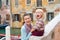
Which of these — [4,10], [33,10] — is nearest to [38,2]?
[33,10]

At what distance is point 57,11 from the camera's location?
236 centimetres

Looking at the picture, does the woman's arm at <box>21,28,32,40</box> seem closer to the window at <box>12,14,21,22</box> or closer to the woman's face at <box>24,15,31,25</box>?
the woman's face at <box>24,15,31,25</box>

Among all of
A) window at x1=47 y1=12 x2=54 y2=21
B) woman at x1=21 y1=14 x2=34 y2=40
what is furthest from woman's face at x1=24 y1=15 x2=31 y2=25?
window at x1=47 y1=12 x2=54 y2=21

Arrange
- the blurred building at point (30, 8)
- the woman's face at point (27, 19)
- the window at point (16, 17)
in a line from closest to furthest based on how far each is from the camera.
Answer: the woman's face at point (27, 19) → the blurred building at point (30, 8) → the window at point (16, 17)

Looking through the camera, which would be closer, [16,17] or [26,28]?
[26,28]

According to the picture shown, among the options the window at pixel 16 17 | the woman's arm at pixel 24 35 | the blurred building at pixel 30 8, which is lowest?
the woman's arm at pixel 24 35

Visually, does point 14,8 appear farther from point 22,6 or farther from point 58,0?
point 58,0

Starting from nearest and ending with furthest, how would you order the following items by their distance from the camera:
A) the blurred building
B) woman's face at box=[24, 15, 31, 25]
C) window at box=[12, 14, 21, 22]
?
woman's face at box=[24, 15, 31, 25] < the blurred building < window at box=[12, 14, 21, 22]

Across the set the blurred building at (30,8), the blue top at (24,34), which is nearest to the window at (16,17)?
the blurred building at (30,8)

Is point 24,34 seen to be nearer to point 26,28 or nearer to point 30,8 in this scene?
point 26,28

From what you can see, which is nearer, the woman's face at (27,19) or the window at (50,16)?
the woman's face at (27,19)

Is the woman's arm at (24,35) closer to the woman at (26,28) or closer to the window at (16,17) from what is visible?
the woman at (26,28)

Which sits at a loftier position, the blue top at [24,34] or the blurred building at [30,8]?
the blurred building at [30,8]

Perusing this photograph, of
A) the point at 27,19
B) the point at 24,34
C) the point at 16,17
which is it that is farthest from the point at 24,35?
the point at 16,17
